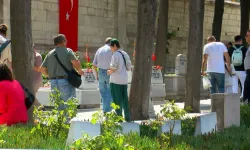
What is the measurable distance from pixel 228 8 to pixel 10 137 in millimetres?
33471

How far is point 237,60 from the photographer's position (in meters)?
15.9

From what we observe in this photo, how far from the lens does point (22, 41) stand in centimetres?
959

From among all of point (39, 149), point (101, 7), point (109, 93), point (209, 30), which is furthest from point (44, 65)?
point (209, 30)

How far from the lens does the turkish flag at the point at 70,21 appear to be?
1038 inches

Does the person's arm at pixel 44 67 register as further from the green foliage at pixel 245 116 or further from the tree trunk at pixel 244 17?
the tree trunk at pixel 244 17

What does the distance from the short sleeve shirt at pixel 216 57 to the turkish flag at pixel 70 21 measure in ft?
40.9

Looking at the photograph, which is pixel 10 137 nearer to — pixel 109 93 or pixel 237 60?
pixel 109 93

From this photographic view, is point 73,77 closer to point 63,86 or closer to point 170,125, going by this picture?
point 63,86

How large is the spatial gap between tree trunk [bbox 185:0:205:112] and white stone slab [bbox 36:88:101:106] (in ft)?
9.62

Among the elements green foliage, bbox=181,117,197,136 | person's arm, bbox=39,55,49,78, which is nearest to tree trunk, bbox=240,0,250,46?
person's arm, bbox=39,55,49,78

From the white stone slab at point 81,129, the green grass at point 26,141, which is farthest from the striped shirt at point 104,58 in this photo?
the white stone slab at point 81,129

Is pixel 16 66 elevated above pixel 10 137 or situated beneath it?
elevated above

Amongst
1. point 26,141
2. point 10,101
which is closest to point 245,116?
point 10,101

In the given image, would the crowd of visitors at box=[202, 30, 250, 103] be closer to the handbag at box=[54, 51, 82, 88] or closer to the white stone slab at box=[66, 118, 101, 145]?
the handbag at box=[54, 51, 82, 88]
